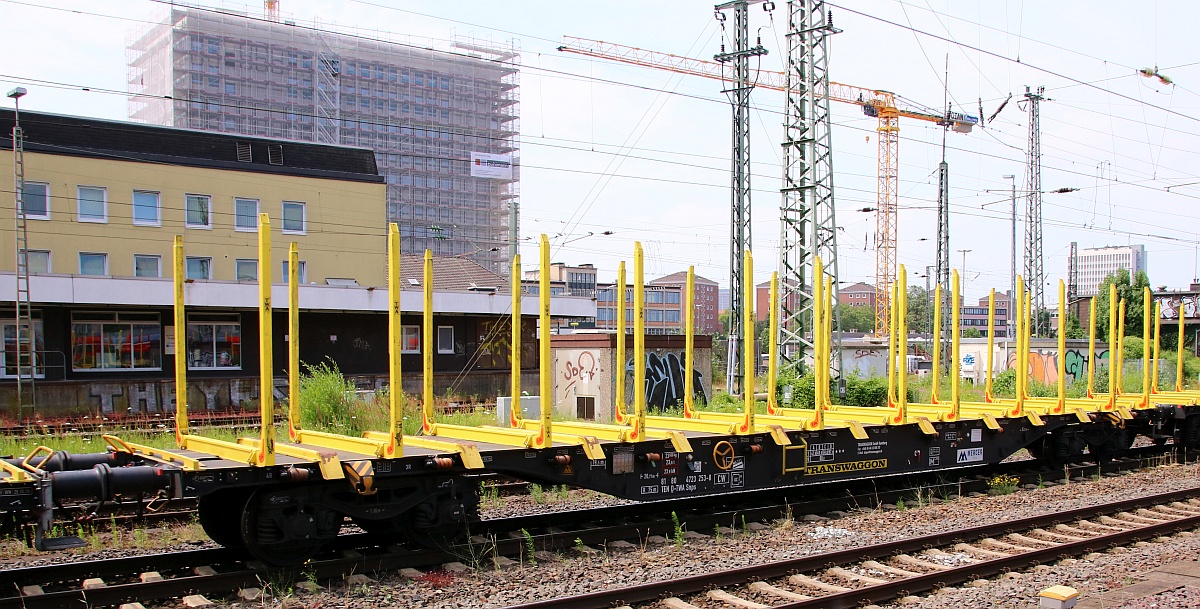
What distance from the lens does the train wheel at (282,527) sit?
25.0 feet

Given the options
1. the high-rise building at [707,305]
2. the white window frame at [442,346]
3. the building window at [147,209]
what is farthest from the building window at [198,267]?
the high-rise building at [707,305]

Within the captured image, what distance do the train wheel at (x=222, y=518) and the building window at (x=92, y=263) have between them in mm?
28226

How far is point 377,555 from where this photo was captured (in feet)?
27.8

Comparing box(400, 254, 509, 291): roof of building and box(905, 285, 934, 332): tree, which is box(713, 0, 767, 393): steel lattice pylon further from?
box(905, 285, 934, 332): tree

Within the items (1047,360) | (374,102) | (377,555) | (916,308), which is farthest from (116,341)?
(916,308)

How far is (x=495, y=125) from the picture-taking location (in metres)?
103

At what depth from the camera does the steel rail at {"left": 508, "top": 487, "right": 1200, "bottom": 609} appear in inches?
288

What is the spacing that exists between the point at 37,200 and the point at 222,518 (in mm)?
28303

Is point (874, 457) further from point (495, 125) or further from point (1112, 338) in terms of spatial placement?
point (495, 125)

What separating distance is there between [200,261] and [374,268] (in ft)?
23.2

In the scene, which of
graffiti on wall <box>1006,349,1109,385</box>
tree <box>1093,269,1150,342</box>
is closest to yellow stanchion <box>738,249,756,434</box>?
graffiti on wall <box>1006,349,1109,385</box>

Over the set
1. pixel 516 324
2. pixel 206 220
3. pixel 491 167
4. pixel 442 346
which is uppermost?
pixel 491 167

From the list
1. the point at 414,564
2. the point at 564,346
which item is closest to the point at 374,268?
the point at 564,346

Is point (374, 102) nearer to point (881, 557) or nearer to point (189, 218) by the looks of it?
point (189, 218)
